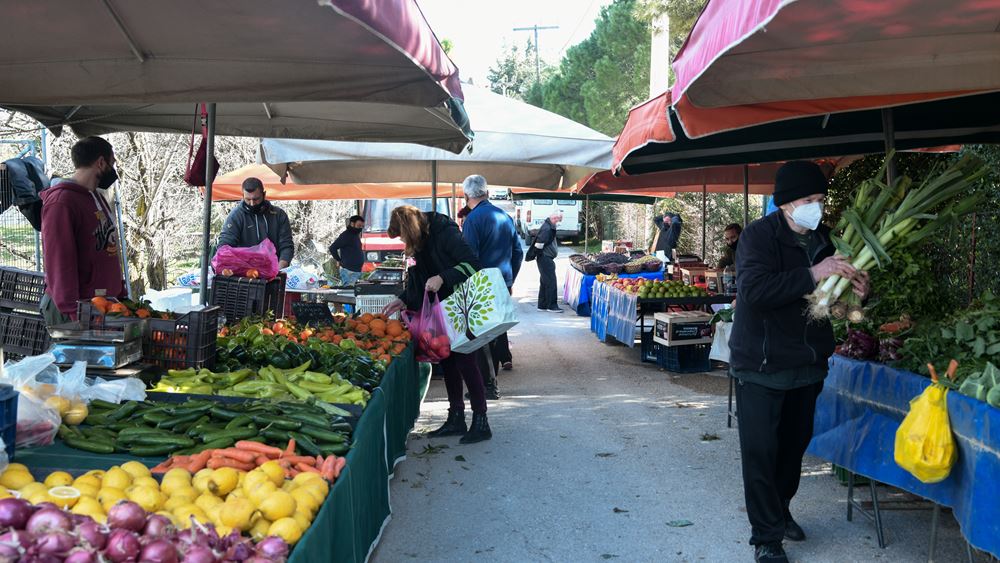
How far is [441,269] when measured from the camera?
6859 mm

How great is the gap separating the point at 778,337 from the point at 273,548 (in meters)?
2.77

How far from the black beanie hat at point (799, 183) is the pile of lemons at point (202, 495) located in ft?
8.58

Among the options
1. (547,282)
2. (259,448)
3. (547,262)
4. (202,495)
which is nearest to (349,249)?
(547,262)

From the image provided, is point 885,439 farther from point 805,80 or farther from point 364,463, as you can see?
point 364,463

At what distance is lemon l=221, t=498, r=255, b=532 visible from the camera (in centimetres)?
268

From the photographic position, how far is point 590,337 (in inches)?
538

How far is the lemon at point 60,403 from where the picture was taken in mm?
3787

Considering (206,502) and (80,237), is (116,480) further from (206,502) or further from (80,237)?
(80,237)

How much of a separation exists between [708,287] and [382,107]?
6.61 metres

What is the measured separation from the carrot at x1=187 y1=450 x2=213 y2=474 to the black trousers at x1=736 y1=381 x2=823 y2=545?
2631mm

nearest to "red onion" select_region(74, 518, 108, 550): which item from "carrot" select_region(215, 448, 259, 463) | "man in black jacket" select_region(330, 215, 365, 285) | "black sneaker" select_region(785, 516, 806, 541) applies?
"carrot" select_region(215, 448, 259, 463)

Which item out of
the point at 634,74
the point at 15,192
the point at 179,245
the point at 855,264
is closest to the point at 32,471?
the point at 855,264

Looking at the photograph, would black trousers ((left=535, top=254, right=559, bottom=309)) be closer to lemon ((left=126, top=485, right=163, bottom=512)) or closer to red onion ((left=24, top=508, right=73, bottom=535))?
lemon ((left=126, top=485, right=163, bottom=512))

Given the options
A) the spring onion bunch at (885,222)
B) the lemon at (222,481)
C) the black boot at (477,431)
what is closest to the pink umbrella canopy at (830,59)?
the spring onion bunch at (885,222)
